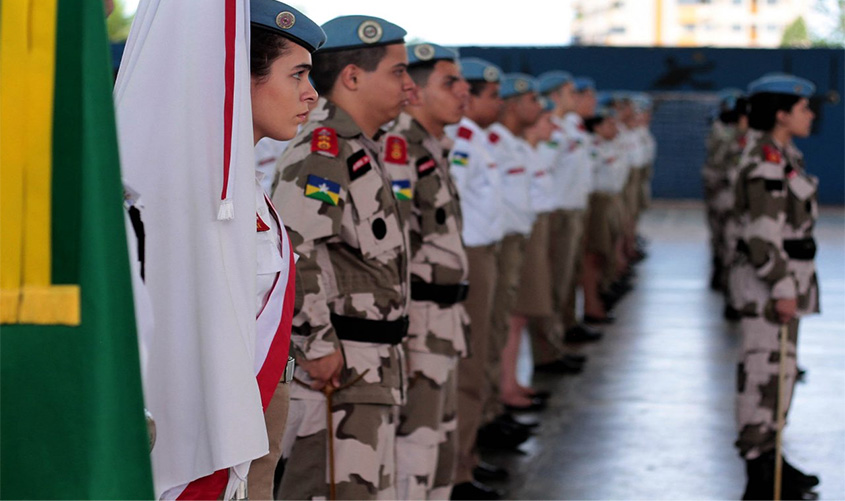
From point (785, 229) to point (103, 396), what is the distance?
164 inches

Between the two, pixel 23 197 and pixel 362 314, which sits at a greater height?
pixel 23 197

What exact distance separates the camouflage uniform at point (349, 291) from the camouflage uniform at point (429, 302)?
591mm

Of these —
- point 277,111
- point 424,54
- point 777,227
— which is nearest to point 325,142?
point 277,111

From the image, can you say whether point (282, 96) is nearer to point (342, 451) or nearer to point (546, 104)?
point (342, 451)

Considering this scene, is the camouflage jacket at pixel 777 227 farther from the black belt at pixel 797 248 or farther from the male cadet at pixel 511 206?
the male cadet at pixel 511 206

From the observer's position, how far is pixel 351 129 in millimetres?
3258

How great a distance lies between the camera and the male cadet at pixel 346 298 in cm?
314

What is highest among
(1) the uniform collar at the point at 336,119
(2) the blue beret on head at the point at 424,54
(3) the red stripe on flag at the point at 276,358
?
(2) the blue beret on head at the point at 424,54

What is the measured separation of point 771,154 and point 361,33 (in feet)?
7.59

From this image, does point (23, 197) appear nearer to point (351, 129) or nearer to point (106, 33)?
point (106, 33)

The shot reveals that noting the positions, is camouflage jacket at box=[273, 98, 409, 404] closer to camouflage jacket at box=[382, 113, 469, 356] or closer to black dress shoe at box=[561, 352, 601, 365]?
camouflage jacket at box=[382, 113, 469, 356]

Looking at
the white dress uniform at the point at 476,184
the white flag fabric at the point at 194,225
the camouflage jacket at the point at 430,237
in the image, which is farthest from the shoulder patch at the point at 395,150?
the white flag fabric at the point at 194,225

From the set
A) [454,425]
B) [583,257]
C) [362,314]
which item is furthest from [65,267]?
[583,257]

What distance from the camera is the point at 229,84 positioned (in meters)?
1.75
